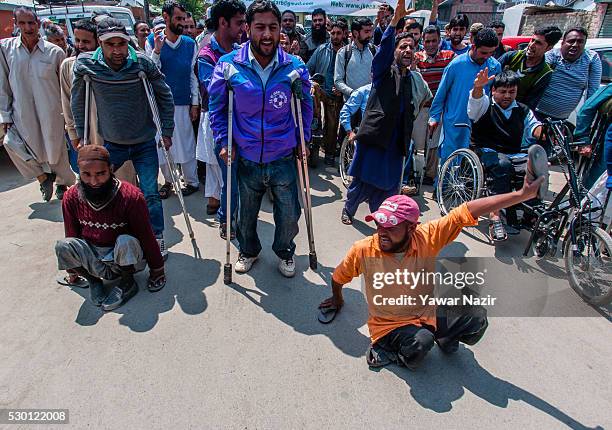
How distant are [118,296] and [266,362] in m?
1.35

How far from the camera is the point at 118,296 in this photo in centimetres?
300

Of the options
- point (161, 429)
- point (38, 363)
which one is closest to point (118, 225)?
point (38, 363)

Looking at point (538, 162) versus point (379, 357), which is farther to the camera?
point (379, 357)

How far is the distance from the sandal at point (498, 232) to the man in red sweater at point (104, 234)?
10.6 feet

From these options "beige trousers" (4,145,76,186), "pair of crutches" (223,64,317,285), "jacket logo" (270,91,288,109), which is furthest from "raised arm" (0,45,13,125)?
"jacket logo" (270,91,288,109)

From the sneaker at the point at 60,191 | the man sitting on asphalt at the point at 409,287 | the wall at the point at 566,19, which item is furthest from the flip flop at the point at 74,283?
the wall at the point at 566,19

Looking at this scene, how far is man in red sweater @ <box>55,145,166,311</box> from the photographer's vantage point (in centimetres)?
283

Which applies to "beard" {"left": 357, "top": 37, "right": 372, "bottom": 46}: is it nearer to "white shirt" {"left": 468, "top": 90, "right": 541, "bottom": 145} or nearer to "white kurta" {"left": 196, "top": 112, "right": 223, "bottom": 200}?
"white shirt" {"left": 468, "top": 90, "right": 541, "bottom": 145}

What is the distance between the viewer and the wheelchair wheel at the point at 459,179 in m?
3.85

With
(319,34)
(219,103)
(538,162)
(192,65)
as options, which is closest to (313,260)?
(219,103)

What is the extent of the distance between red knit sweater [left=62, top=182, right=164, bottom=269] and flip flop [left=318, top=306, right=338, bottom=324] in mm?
1451

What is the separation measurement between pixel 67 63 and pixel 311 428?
3.91 metres

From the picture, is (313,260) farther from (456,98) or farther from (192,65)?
(192,65)

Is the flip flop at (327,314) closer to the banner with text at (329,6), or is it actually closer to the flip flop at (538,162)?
the flip flop at (538,162)
